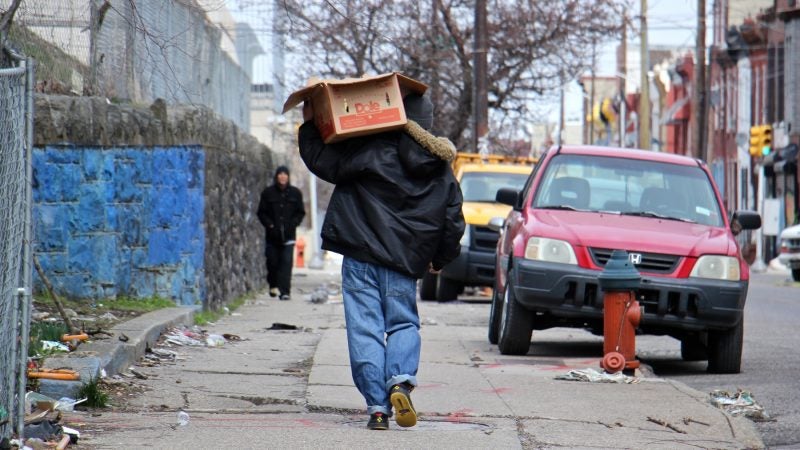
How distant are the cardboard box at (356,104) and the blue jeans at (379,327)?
672 millimetres

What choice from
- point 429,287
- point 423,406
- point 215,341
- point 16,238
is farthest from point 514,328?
point 429,287

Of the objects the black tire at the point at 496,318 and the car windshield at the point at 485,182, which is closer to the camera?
the black tire at the point at 496,318

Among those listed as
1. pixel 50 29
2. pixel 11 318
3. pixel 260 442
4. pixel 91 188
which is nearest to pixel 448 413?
pixel 260 442

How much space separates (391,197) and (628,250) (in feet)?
13.4

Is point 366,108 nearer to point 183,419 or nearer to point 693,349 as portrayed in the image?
point 183,419

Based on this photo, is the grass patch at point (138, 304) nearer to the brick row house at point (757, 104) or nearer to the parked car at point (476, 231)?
the parked car at point (476, 231)

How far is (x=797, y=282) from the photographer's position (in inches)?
1185

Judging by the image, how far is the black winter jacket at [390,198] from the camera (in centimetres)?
736

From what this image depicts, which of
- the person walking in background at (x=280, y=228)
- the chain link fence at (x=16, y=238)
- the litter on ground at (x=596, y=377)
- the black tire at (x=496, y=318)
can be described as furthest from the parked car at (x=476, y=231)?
the chain link fence at (x=16, y=238)

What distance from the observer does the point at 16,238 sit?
610 centimetres

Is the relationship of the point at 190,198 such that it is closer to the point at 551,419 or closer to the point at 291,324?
the point at 291,324

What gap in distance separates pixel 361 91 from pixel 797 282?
2419 centimetres

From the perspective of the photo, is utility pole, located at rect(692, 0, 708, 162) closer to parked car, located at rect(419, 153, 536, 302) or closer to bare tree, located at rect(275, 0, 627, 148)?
bare tree, located at rect(275, 0, 627, 148)

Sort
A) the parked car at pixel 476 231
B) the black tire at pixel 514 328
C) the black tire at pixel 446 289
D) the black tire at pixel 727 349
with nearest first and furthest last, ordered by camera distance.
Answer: the black tire at pixel 727 349, the black tire at pixel 514 328, the parked car at pixel 476 231, the black tire at pixel 446 289
